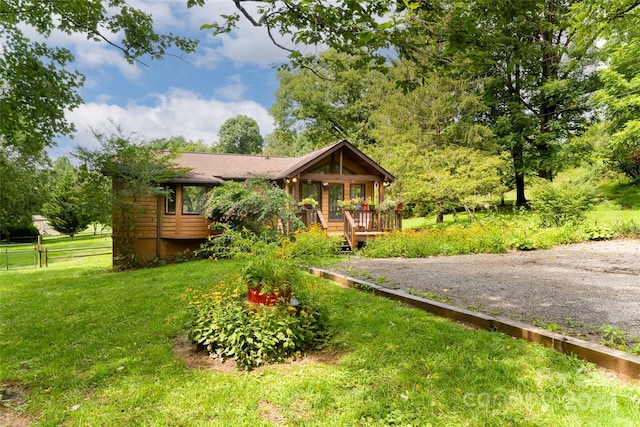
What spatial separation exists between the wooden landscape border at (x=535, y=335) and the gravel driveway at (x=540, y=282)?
1.05 ft

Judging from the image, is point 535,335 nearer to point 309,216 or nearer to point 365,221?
point 365,221

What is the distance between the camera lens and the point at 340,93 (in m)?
27.9

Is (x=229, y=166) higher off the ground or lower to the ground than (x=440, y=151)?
lower

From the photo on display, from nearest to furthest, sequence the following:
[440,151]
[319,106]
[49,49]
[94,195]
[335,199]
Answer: [49,49]
[94,195]
[335,199]
[440,151]
[319,106]

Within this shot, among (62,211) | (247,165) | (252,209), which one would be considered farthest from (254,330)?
(62,211)

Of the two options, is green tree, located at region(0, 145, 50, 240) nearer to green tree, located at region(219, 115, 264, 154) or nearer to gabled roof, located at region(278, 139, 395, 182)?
gabled roof, located at region(278, 139, 395, 182)

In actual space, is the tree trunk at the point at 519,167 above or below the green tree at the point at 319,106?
below

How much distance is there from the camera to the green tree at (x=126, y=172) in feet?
38.3

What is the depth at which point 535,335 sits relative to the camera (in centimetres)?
356

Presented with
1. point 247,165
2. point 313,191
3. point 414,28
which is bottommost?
point 313,191

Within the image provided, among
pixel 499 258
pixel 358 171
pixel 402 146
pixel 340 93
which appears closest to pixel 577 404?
pixel 499 258

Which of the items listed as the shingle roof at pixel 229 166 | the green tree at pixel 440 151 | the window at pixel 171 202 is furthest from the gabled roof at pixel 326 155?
the window at pixel 171 202

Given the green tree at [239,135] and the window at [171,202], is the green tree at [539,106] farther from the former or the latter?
the green tree at [239,135]

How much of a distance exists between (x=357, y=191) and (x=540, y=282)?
34.9 feet
